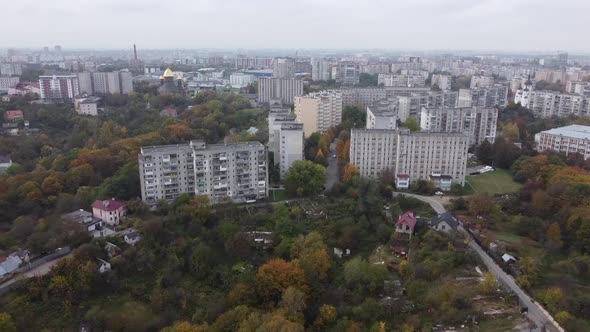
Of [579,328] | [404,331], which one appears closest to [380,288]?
[404,331]

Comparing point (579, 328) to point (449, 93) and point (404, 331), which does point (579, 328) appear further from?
point (449, 93)

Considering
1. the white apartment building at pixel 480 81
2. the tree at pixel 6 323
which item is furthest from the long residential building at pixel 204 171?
the white apartment building at pixel 480 81

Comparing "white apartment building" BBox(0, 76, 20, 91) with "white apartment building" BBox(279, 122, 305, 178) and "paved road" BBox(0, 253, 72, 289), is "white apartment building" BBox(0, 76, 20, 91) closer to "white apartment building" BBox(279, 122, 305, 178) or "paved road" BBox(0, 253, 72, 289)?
"white apartment building" BBox(279, 122, 305, 178)

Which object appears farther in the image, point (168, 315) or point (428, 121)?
point (428, 121)

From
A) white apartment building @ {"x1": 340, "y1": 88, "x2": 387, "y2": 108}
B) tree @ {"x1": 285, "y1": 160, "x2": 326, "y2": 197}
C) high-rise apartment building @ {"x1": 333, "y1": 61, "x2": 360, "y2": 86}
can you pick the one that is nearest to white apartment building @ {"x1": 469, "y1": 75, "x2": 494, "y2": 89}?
high-rise apartment building @ {"x1": 333, "y1": 61, "x2": 360, "y2": 86}

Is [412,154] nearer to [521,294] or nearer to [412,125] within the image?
[412,125]
